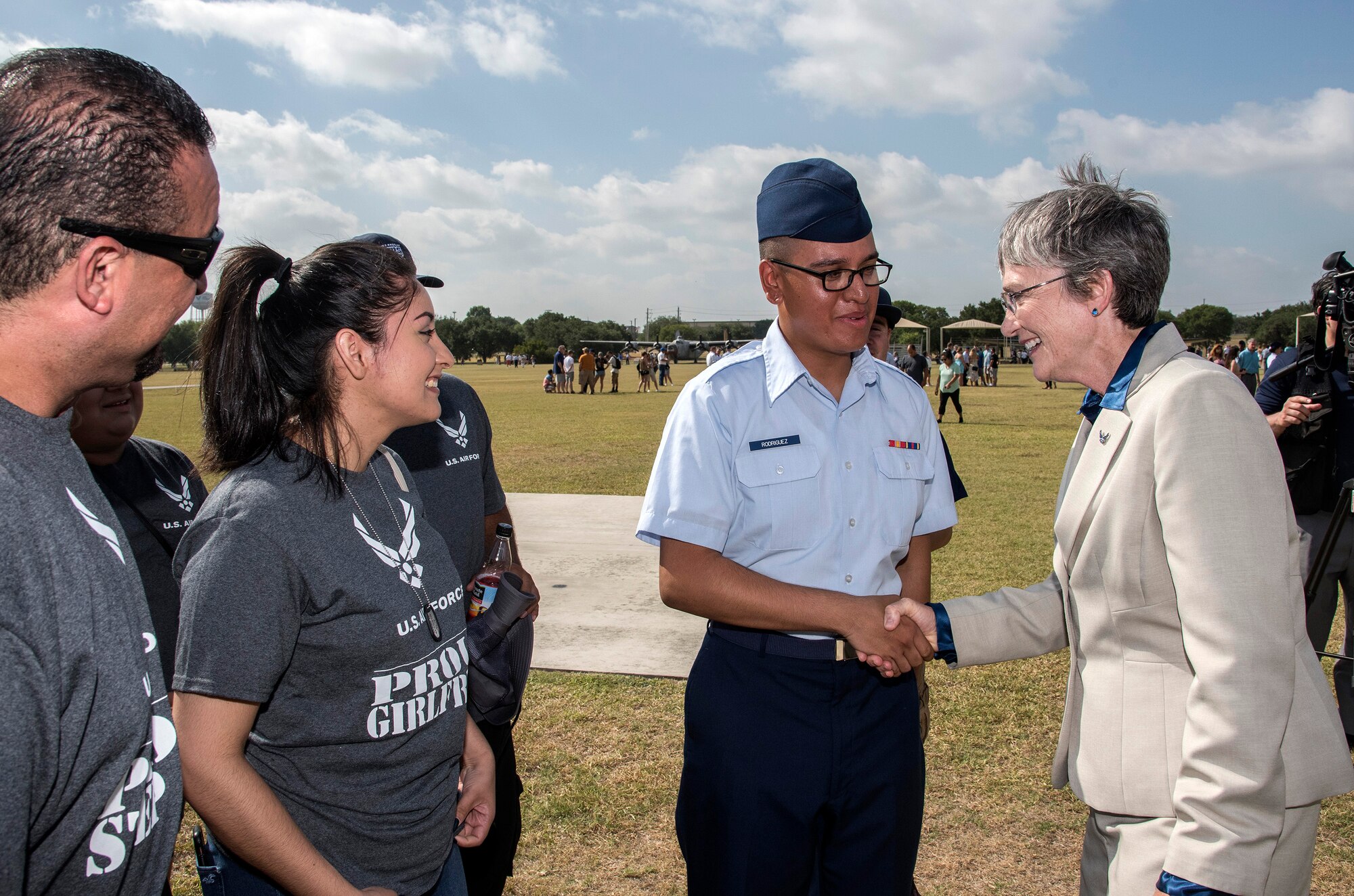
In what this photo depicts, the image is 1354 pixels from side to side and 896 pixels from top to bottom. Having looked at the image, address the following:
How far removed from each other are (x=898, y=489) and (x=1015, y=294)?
2.04ft

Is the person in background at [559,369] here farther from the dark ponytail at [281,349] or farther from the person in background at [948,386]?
the dark ponytail at [281,349]

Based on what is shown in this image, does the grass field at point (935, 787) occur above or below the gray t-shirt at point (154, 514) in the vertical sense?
below

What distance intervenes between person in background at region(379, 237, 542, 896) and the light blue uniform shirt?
697mm

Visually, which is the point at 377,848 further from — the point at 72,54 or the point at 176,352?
the point at 72,54

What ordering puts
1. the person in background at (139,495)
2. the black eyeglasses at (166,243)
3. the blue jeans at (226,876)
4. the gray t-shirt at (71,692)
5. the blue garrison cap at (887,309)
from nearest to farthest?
the gray t-shirt at (71,692)
the black eyeglasses at (166,243)
the blue jeans at (226,876)
the person in background at (139,495)
the blue garrison cap at (887,309)

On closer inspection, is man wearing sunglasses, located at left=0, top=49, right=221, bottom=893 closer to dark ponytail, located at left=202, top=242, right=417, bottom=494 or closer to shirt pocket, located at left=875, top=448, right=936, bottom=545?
dark ponytail, located at left=202, top=242, right=417, bottom=494

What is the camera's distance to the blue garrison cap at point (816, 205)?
7.70 feet

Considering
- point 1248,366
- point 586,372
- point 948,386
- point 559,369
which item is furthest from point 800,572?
point 559,369

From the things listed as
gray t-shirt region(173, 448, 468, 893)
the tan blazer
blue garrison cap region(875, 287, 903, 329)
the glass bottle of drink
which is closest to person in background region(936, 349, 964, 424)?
blue garrison cap region(875, 287, 903, 329)

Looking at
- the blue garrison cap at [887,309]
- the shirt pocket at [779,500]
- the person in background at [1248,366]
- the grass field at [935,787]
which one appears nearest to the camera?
the shirt pocket at [779,500]

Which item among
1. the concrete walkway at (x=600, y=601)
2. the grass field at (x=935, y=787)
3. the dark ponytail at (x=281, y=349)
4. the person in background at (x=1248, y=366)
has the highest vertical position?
the person in background at (x=1248, y=366)

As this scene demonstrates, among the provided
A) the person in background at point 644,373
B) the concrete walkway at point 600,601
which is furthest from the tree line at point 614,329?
the concrete walkway at point 600,601

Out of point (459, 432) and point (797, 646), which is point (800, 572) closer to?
point (797, 646)

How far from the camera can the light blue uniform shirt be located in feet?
7.42
